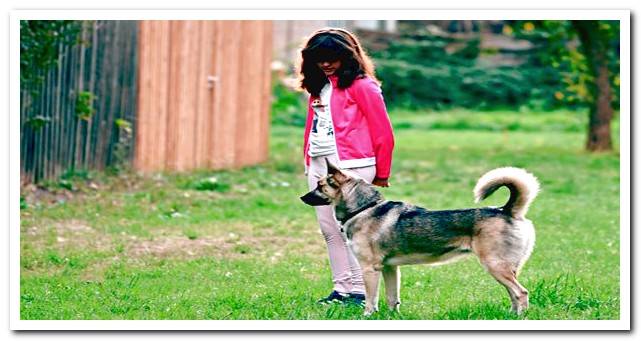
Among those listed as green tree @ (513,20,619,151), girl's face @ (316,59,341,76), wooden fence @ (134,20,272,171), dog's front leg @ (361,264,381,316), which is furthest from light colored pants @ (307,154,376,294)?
green tree @ (513,20,619,151)

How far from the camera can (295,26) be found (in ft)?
99.6

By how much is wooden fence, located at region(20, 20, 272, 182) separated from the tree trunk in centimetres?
629

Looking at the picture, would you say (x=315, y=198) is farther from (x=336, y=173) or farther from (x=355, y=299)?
(x=355, y=299)

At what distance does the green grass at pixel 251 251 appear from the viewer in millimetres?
7336

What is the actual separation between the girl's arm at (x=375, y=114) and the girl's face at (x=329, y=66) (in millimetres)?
167

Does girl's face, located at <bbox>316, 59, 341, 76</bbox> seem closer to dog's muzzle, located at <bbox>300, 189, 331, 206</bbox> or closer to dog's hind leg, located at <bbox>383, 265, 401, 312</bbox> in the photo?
dog's muzzle, located at <bbox>300, 189, 331, 206</bbox>

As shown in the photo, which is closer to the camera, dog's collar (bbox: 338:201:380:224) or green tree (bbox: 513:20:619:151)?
dog's collar (bbox: 338:201:380:224)

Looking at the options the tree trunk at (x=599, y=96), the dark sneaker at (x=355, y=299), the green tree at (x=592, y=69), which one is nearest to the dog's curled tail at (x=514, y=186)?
the dark sneaker at (x=355, y=299)

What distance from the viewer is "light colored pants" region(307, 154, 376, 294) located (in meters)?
7.30

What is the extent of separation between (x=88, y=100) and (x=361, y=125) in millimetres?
6448
